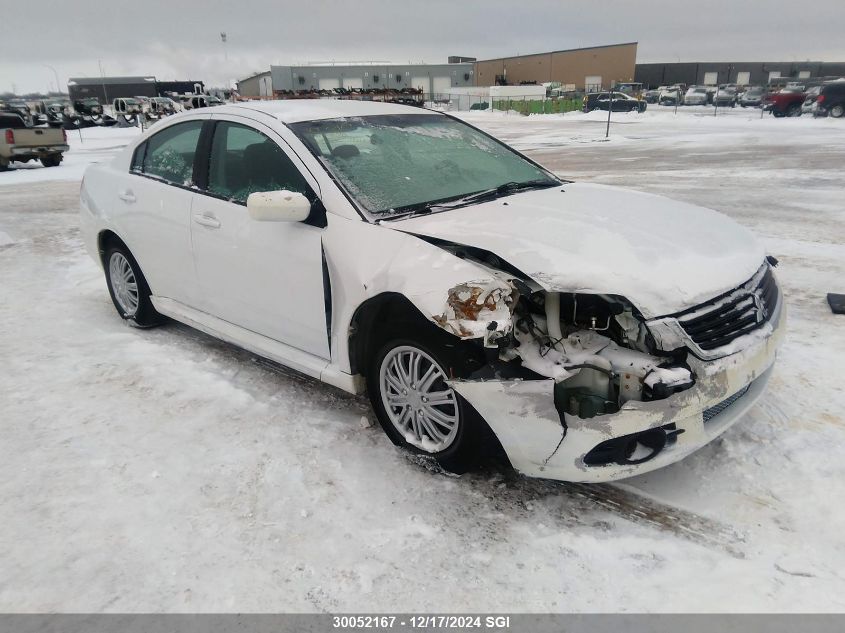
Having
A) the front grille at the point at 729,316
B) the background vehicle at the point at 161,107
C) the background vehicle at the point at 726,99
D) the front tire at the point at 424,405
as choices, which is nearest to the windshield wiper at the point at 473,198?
the front tire at the point at 424,405

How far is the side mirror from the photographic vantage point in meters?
2.98

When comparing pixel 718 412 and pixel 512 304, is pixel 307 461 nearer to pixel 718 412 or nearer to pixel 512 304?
pixel 512 304

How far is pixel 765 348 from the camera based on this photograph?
8.70 feet

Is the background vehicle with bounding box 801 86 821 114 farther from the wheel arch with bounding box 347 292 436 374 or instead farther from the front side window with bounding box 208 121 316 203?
the wheel arch with bounding box 347 292 436 374

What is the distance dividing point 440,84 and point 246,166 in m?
85.1

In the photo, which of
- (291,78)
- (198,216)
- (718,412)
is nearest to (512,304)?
(718,412)

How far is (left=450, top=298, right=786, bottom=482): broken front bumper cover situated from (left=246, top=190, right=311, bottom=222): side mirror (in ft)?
3.83

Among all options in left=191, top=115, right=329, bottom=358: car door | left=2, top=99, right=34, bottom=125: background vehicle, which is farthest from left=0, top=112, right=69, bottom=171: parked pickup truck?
left=191, top=115, right=329, bottom=358: car door

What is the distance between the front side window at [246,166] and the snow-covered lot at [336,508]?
1.21 metres

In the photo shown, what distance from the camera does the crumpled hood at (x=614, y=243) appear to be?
2.43m

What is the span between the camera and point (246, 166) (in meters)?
3.62

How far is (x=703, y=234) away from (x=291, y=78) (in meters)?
79.3

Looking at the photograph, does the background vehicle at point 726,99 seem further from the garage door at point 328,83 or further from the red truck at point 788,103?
the garage door at point 328,83

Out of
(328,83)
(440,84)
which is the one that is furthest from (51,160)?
(440,84)
